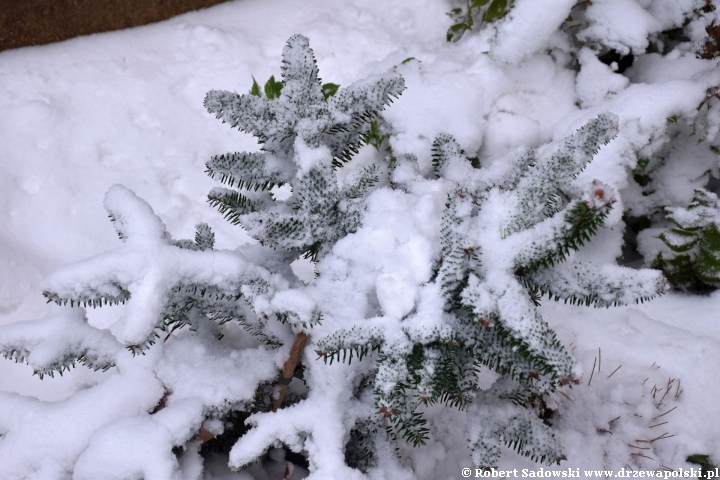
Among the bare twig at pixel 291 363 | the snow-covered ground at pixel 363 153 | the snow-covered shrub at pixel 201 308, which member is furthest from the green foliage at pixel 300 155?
the snow-covered ground at pixel 363 153

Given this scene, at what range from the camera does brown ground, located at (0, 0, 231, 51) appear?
1.90m

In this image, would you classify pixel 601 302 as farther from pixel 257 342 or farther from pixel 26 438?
pixel 26 438

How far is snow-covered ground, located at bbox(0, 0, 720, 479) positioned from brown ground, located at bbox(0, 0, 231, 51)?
0.13 ft

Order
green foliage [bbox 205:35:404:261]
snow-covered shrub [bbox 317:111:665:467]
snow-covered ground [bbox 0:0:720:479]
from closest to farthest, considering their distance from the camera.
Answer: snow-covered shrub [bbox 317:111:665:467] < green foliage [bbox 205:35:404:261] < snow-covered ground [bbox 0:0:720:479]

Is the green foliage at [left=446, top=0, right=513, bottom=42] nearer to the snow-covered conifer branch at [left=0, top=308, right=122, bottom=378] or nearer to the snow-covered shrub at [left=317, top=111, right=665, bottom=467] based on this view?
the snow-covered shrub at [left=317, top=111, right=665, bottom=467]

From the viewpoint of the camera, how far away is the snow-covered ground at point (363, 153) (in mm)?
1417

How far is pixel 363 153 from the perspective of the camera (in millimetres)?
1850

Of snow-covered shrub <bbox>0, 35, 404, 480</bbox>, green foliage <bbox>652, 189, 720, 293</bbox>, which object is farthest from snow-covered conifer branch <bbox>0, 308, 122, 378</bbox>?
green foliage <bbox>652, 189, 720, 293</bbox>

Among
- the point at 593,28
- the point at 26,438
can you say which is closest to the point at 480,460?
the point at 26,438

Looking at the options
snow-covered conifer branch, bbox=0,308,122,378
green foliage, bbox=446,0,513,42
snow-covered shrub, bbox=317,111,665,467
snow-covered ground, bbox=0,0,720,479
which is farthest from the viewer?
green foliage, bbox=446,0,513,42

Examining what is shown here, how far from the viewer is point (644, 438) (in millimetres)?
1366

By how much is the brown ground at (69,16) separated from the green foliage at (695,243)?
1.93 m

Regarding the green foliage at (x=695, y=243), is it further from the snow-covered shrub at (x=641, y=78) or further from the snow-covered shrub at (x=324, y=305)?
the snow-covered shrub at (x=324, y=305)

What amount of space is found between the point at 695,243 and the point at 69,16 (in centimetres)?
225
